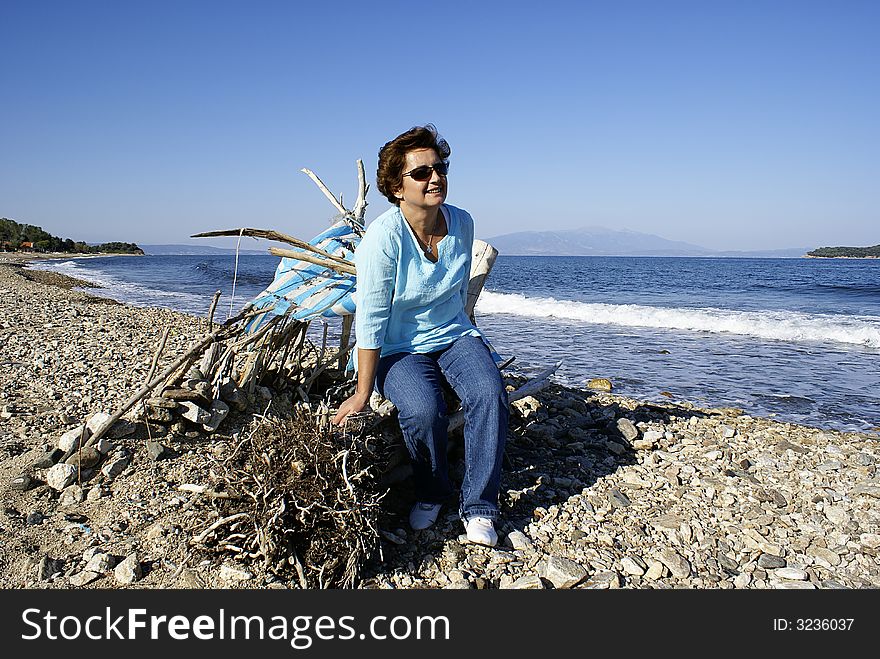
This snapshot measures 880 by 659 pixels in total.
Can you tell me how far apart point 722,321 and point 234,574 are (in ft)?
48.3

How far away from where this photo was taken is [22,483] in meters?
3.44

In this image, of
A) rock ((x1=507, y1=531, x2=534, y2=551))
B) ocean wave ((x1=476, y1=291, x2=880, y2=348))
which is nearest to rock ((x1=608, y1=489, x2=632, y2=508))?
rock ((x1=507, y1=531, x2=534, y2=551))

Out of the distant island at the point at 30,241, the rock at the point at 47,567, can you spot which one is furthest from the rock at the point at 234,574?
the distant island at the point at 30,241

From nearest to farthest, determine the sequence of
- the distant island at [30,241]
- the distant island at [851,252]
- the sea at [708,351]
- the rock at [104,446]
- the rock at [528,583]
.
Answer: the rock at [528,583] < the rock at [104,446] < the sea at [708,351] < the distant island at [30,241] < the distant island at [851,252]

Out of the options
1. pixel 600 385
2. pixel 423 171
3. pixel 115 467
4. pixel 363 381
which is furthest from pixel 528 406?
pixel 115 467

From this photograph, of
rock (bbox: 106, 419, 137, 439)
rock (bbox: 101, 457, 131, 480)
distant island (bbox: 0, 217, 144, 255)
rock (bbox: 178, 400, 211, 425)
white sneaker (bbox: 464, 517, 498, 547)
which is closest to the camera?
Answer: white sneaker (bbox: 464, 517, 498, 547)

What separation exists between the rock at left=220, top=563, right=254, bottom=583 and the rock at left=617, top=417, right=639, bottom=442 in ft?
10.4

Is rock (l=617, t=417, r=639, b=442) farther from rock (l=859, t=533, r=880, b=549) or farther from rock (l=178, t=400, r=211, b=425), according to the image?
rock (l=178, t=400, r=211, b=425)

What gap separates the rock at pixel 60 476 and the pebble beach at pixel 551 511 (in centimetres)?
2

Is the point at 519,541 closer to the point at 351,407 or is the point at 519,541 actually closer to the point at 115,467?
the point at 351,407

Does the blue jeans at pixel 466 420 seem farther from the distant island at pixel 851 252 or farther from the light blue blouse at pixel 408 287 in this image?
the distant island at pixel 851 252

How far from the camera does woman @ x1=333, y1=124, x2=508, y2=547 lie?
3330mm

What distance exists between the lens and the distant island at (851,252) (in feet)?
273

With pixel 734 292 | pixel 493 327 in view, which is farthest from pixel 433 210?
pixel 734 292
